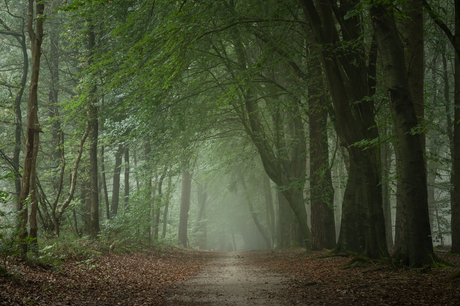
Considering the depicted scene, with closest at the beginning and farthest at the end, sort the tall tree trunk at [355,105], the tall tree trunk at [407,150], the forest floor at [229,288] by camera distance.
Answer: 1. the forest floor at [229,288]
2. the tall tree trunk at [407,150]
3. the tall tree trunk at [355,105]

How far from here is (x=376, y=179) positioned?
8.00 m

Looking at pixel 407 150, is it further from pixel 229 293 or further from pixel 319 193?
pixel 319 193

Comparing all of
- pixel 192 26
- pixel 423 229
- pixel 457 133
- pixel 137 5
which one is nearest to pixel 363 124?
pixel 423 229

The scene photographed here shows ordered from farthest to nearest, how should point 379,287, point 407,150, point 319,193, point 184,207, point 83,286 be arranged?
point 184,207
point 319,193
point 407,150
point 83,286
point 379,287

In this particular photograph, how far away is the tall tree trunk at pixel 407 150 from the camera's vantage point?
612 centimetres

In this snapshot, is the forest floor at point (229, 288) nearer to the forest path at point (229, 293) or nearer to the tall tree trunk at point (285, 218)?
the forest path at point (229, 293)

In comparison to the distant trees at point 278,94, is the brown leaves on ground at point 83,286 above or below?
below

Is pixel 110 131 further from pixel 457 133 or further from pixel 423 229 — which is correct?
pixel 457 133

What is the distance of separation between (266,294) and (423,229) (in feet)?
10.7

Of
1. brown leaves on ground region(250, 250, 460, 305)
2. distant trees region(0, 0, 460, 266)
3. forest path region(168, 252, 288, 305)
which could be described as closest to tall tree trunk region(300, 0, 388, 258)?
distant trees region(0, 0, 460, 266)

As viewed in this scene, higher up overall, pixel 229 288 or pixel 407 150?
pixel 407 150

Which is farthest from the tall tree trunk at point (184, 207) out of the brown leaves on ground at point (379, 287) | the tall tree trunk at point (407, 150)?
the tall tree trunk at point (407, 150)

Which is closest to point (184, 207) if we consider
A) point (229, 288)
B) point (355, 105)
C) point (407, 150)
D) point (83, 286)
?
point (355, 105)

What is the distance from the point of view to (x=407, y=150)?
632 cm
